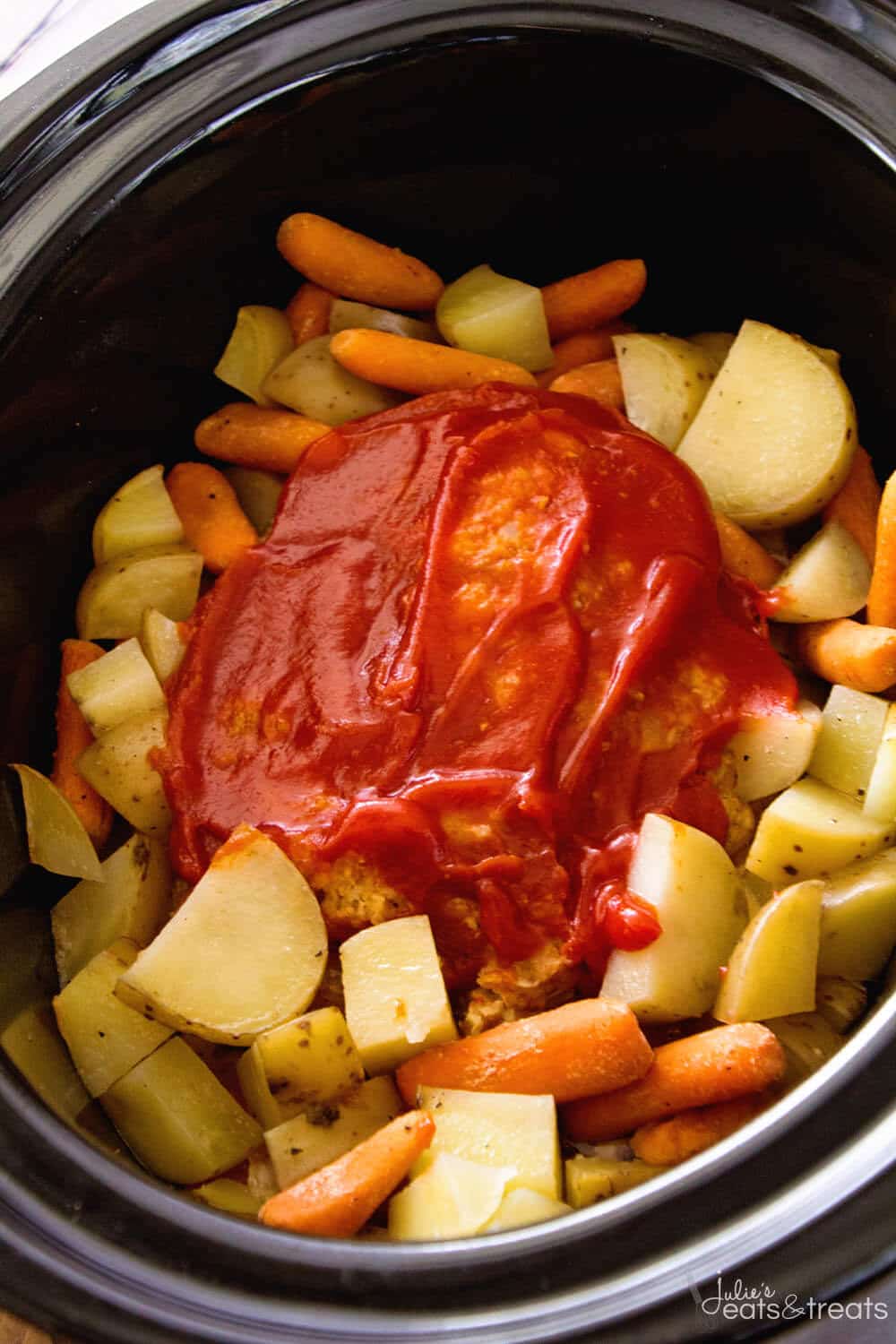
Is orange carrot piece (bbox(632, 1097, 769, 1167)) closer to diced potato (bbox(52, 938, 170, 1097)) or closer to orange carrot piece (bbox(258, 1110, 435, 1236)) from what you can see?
orange carrot piece (bbox(258, 1110, 435, 1236))

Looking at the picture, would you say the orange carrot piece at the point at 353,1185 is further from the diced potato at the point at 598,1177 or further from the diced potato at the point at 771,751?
the diced potato at the point at 771,751

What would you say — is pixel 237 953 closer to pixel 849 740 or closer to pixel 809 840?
pixel 809 840

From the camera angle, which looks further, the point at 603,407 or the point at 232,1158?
the point at 603,407

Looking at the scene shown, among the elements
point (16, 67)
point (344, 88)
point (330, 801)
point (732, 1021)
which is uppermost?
point (16, 67)

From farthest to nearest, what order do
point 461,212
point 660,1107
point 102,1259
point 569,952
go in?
point 461,212
point 569,952
point 660,1107
point 102,1259

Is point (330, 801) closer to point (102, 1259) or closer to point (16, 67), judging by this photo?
point (102, 1259)

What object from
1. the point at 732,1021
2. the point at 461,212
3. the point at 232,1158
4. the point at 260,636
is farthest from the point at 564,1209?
the point at 461,212
